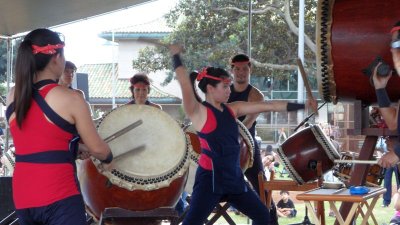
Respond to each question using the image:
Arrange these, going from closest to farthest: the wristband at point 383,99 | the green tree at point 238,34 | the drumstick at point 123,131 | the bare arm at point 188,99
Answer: the wristband at point 383,99 < the bare arm at point 188,99 < the drumstick at point 123,131 < the green tree at point 238,34

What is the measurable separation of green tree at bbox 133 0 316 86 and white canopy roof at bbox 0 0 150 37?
433 cm

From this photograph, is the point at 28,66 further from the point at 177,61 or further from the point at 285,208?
the point at 285,208

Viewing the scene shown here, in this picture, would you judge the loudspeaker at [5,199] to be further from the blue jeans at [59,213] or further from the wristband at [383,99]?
the wristband at [383,99]

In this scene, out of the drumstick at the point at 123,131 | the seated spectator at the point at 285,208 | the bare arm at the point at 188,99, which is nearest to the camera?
the bare arm at the point at 188,99

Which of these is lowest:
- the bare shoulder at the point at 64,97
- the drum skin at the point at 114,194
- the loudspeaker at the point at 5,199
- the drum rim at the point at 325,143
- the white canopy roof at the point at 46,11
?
the loudspeaker at the point at 5,199

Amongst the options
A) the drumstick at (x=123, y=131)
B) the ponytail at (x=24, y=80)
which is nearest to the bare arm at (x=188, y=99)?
the drumstick at (x=123, y=131)

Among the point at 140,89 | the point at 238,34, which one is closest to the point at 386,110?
the point at 140,89

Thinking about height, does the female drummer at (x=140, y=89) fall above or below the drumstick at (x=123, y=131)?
above

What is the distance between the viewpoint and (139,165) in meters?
3.52

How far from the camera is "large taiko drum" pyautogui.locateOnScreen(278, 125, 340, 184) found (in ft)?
14.2

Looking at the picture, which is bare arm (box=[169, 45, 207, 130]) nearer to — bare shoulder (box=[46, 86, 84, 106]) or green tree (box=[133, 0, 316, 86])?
bare shoulder (box=[46, 86, 84, 106])

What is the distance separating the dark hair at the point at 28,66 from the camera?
245cm

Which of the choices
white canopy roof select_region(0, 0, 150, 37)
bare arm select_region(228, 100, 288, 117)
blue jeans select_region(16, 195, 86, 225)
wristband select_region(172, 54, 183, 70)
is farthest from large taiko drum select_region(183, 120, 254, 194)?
blue jeans select_region(16, 195, 86, 225)

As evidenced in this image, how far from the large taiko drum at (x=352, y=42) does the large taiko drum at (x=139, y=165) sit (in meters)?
0.92
